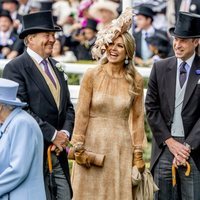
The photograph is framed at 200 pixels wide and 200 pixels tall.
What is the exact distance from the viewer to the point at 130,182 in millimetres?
10953

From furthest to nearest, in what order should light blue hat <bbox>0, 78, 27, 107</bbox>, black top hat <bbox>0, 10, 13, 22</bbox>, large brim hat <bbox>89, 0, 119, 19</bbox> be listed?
black top hat <bbox>0, 10, 13, 22</bbox> → large brim hat <bbox>89, 0, 119, 19</bbox> → light blue hat <bbox>0, 78, 27, 107</bbox>

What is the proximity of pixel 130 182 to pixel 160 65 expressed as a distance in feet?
3.91

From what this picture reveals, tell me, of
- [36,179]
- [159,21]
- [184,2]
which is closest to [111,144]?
[36,179]

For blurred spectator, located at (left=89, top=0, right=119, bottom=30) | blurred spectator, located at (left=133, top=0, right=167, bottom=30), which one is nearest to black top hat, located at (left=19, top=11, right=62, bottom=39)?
blurred spectator, located at (left=89, top=0, right=119, bottom=30)

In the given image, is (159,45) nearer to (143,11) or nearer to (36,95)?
(143,11)

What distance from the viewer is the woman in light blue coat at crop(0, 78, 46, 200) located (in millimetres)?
9078

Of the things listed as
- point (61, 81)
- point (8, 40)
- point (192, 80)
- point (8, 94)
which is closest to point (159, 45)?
point (8, 40)

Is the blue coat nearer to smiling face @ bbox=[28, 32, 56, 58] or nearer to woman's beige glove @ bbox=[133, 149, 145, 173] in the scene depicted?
smiling face @ bbox=[28, 32, 56, 58]

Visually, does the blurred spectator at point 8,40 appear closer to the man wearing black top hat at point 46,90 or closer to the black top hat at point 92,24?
the black top hat at point 92,24

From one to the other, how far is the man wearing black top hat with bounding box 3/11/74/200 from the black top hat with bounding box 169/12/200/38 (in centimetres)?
118

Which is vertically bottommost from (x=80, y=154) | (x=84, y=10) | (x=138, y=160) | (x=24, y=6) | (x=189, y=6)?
(x=24, y=6)

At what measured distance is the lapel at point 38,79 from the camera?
10617 mm

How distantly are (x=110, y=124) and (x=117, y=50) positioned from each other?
684 mm

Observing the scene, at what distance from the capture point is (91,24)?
18.8m
